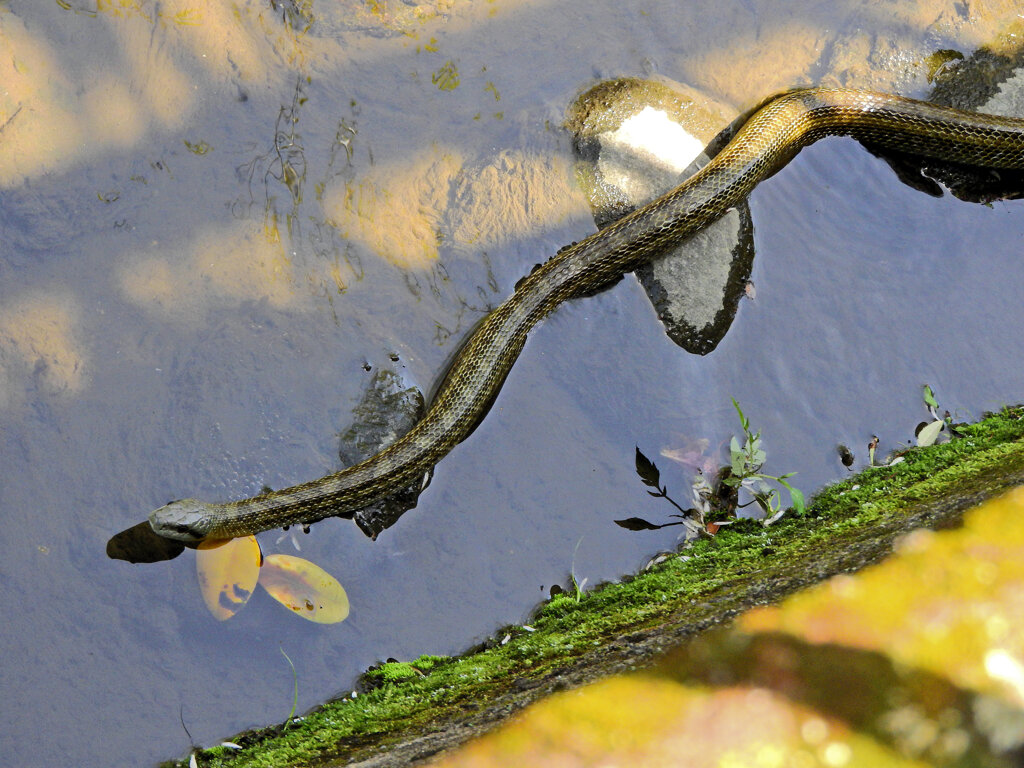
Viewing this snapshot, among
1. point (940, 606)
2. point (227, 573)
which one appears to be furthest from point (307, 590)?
point (940, 606)

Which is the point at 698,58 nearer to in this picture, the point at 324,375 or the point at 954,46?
the point at 954,46

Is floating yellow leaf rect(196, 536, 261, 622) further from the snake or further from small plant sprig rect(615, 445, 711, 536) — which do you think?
small plant sprig rect(615, 445, 711, 536)

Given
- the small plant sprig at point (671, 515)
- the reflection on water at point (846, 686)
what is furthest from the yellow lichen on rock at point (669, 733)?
the small plant sprig at point (671, 515)

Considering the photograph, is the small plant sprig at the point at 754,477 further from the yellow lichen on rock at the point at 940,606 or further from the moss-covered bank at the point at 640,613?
the yellow lichen on rock at the point at 940,606

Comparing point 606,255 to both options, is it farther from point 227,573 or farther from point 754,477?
point 227,573

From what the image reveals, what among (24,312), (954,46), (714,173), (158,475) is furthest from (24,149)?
(954,46)

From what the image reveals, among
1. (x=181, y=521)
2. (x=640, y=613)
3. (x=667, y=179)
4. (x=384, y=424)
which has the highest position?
(x=667, y=179)

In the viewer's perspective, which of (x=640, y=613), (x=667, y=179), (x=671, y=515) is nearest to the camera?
(x=640, y=613)
